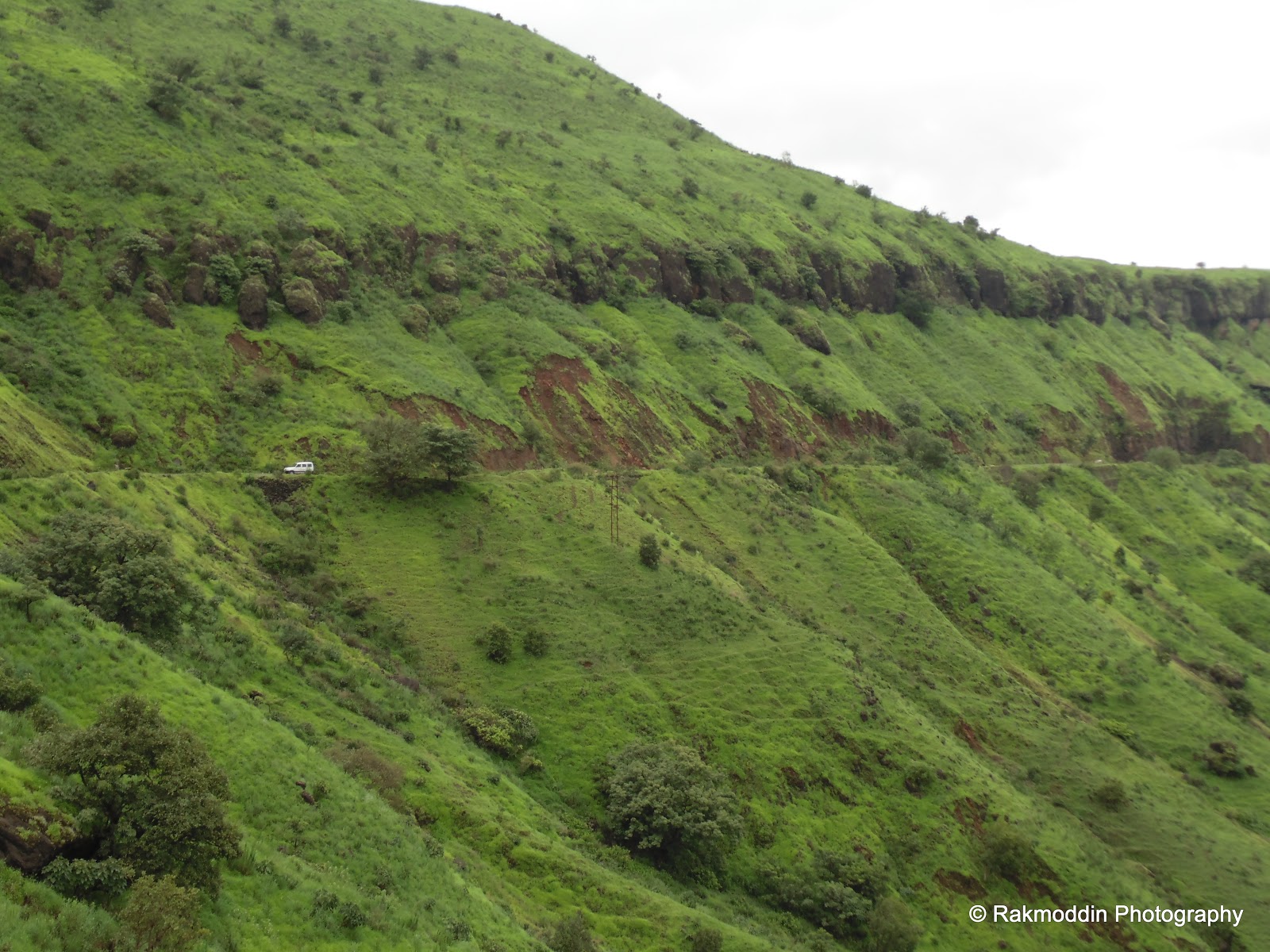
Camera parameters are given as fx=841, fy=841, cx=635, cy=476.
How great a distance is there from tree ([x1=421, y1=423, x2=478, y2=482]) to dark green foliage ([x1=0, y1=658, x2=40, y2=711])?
28274mm

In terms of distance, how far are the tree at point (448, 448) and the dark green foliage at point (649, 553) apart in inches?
444

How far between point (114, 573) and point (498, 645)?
1781 cm

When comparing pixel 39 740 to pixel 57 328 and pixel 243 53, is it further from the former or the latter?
pixel 243 53

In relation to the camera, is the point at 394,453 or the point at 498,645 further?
the point at 394,453

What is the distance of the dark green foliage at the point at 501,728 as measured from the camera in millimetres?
36625

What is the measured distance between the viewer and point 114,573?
2802cm

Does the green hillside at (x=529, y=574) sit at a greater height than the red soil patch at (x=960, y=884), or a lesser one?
greater

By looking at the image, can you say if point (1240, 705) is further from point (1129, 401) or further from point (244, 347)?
point (244, 347)

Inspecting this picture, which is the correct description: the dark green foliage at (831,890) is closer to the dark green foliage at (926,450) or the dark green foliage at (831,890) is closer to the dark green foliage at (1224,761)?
the dark green foliage at (1224,761)

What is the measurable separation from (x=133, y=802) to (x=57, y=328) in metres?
40.9

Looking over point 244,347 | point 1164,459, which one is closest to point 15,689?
point 244,347

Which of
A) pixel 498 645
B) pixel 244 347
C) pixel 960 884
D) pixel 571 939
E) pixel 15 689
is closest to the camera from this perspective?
pixel 15 689

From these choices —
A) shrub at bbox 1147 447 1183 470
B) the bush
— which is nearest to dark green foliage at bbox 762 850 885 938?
the bush

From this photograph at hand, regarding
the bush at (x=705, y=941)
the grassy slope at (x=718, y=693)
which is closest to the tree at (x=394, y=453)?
the grassy slope at (x=718, y=693)
